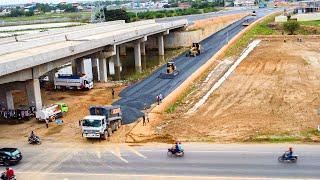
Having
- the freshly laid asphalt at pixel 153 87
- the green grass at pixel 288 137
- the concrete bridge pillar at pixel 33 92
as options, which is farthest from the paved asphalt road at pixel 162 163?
the concrete bridge pillar at pixel 33 92

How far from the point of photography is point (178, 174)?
98.0 ft

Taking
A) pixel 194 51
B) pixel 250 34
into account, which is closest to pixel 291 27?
pixel 250 34

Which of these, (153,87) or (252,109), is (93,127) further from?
(153,87)

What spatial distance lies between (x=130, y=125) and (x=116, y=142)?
209 inches

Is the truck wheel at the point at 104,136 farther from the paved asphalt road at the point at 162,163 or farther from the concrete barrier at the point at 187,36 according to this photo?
the concrete barrier at the point at 187,36

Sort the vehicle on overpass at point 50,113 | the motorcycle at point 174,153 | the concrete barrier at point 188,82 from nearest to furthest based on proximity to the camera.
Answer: the motorcycle at point 174,153
the vehicle on overpass at point 50,113
the concrete barrier at point 188,82

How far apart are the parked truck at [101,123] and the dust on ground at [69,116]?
0.80 meters

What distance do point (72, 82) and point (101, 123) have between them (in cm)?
2445

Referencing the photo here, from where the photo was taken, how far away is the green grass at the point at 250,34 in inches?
3482

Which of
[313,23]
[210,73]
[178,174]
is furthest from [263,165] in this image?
[313,23]

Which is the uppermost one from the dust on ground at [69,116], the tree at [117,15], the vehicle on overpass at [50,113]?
the tree at [117,15]

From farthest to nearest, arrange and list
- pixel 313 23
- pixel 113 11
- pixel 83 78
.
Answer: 1. pixel 113 11
2. pixel 313 23
3. pixel 83 78

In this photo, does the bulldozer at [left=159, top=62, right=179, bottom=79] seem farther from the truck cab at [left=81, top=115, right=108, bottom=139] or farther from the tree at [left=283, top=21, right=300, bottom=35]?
the tree at [left=283, top=21, right=300, bottom=35]

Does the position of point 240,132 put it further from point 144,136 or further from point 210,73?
point 210,73
